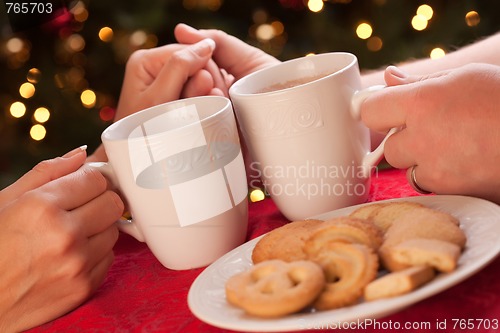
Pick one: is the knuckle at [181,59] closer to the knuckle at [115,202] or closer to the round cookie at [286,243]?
the knuckle at [115,202]

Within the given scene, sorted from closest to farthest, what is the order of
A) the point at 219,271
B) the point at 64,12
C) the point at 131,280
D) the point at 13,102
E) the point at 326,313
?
the point at 326,313, the point at 219,271, the point at 131,280, the point at 64,12, the point at 13,102

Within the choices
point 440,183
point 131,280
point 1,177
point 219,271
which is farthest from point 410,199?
point 1,177

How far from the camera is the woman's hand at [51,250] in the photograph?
0.66 metres

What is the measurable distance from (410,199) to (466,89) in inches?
5.1

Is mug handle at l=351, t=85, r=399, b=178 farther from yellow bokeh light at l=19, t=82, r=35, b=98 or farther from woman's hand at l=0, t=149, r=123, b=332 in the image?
yellow bokeh light at l=19, t=82, r=35, b=98

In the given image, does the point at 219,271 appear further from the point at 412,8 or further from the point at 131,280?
the point at 412,8

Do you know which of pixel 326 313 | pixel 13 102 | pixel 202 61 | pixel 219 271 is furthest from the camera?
pixel 13 102

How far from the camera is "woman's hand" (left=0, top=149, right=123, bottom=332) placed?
66 centimetres

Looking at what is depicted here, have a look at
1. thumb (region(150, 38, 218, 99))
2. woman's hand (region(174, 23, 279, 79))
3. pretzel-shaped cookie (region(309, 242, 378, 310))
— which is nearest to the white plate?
pretzel-shaped cookie (region(309, 242, 378, 310))

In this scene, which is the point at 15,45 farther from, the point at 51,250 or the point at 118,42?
the point at 51,250

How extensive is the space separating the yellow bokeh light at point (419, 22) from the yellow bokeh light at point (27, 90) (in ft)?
3.78

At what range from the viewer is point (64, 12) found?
161cm

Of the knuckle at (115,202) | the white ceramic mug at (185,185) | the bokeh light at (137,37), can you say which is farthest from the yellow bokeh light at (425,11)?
the knuckle at (115,202)

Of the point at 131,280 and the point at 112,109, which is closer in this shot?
the point at 131,280
